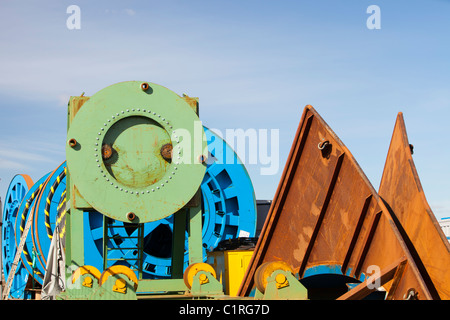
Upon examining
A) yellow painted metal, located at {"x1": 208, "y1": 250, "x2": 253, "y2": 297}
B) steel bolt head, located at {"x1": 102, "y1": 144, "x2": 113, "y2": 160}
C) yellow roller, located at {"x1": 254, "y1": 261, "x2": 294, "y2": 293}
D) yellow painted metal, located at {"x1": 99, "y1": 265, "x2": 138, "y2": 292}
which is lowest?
yellow roller, located at {"x1": 254, "y1": 261, "x2": 294, "y2": 293}

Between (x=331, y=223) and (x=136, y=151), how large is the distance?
297 centimetres

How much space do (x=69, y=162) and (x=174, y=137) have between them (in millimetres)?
1516

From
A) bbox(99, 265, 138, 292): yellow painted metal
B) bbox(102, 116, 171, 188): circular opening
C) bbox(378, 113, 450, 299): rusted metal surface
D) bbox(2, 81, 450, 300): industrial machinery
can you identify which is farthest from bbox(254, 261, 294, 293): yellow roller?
bbox(102, 116, 171, 188): circular opening

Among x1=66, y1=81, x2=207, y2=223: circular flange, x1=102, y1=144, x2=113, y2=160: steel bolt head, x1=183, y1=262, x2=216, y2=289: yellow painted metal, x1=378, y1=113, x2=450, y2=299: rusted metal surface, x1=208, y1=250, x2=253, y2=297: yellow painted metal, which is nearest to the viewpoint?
x1=378, y1=113, x2=450, y2=299: rusted metal surface

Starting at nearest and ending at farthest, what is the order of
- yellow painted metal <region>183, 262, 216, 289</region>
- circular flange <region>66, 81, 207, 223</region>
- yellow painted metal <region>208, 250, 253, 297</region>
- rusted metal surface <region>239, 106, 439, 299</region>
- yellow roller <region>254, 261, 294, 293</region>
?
yellow roller <region>254, 261, 294, 293</region>
rusted metal surface <region>239, 106, 439, 299</region>
yellow painted metal <region>183, 262, 216, 289</region>
circular flange <region>66, 81, 207, 223</region>
yellow painted metal <region>208, 250, 253, 297</region>

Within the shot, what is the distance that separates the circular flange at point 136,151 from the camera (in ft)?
28.1

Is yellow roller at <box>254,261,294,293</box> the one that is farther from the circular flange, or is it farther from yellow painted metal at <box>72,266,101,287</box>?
the circular flange

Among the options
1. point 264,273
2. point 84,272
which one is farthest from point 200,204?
point 264,273

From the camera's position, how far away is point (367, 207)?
792cm

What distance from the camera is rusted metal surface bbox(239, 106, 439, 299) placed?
7.24 meters

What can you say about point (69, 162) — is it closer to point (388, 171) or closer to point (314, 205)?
point (314, 205)

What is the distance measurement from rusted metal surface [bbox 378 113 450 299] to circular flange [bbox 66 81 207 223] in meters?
2.70

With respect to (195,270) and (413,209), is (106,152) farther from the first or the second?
(413,209)
